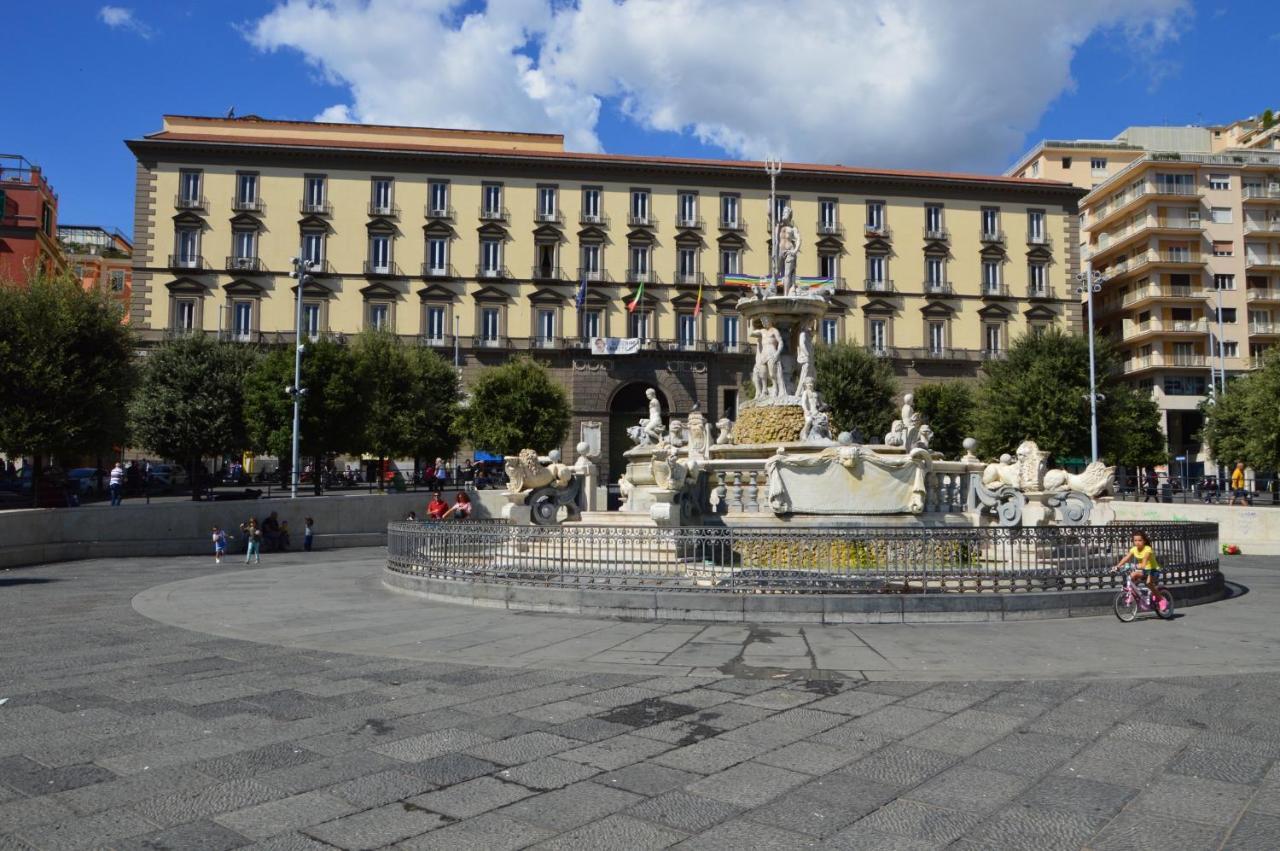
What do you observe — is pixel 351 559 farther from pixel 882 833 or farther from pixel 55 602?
pixel 882 833

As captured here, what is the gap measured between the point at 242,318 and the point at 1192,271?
60.7m

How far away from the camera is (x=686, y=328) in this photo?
5659 cm

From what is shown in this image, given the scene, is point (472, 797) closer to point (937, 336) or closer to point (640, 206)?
point (640, 206)

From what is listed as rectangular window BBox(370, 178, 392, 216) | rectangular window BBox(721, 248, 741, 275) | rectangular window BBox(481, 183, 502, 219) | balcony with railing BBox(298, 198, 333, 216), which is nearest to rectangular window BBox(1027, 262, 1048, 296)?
rectangular window BBox(721, 248, 741, 275)

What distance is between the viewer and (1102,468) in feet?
55.7

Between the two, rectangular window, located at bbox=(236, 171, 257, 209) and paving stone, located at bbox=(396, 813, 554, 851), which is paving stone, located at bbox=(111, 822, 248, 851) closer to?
paving stone, located at bbox=(396, 813, 554, 851)

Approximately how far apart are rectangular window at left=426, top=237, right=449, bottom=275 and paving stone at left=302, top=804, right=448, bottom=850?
52.2m

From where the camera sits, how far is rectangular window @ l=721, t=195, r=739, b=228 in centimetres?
5681

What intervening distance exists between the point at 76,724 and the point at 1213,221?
2755 inches

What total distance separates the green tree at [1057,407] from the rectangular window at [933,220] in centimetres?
1429

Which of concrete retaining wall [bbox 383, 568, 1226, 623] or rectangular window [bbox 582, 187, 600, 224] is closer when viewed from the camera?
concrete retaining wall [bbox 383, 568, 1226, 623]

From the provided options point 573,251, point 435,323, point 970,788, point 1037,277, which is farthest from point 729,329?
point 970,788

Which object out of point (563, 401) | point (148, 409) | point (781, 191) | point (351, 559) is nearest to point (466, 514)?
point (351, 559)

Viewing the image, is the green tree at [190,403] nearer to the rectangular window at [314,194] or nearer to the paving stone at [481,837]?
the rectangular window at [314,194]
